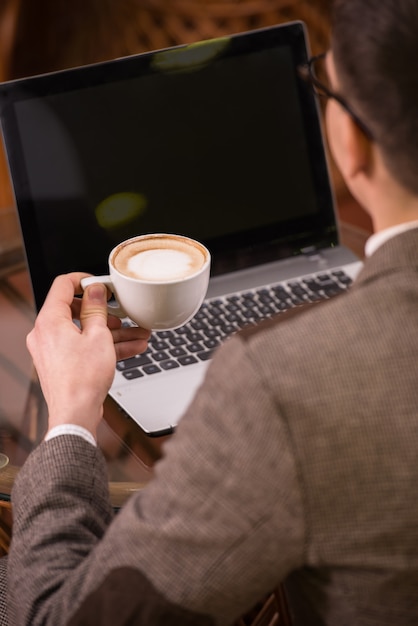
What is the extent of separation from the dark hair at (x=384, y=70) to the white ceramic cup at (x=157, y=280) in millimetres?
321

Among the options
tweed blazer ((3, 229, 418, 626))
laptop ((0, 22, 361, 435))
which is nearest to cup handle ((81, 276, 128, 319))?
laptop ((0, 22, 361, 435))

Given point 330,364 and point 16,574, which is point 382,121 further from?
point 16,574

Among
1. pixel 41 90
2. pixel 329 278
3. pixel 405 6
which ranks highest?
pixel 405 6

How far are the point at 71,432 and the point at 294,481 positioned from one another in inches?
11.0

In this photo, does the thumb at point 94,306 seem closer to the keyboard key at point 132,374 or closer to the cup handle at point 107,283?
the cup handle at point 107,283

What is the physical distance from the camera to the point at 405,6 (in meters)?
0.61

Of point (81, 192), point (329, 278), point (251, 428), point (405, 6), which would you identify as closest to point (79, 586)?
point (251, 428)

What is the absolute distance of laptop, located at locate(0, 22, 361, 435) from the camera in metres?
1.15

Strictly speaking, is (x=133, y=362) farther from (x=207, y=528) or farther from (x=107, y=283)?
(x=207, y=528)

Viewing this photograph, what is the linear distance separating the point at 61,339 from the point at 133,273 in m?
0.11

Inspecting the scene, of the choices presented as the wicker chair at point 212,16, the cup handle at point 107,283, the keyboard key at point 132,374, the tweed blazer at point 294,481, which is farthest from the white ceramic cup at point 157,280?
the wicker chair at point 212,16

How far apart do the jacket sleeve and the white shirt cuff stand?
0.12 metres

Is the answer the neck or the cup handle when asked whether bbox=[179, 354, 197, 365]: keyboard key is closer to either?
the cup handle

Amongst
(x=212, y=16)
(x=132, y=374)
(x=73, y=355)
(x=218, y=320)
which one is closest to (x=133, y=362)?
(x=132, y=374)
